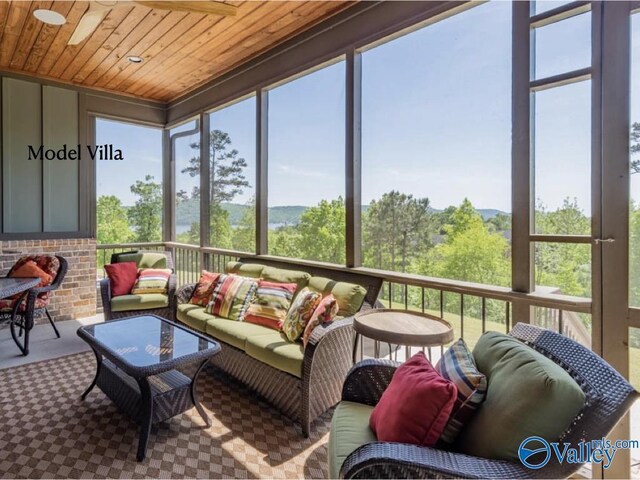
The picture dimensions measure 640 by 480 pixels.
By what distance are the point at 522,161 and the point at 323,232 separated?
6.42 ft

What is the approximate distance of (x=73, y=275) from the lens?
4973mm

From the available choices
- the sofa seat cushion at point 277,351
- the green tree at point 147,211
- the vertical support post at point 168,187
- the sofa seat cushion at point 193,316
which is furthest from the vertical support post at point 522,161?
the green tree at point 147,211

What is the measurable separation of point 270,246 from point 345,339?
Result: 6.37 ft

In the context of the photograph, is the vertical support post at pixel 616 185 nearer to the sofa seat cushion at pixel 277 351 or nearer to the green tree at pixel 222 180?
the sofa seat cushion at pixel 277 351

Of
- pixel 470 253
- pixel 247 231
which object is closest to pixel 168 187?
pixel 247 231

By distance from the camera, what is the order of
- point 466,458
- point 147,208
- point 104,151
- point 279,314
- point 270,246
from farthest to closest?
point 147,208
point 104,151
point 270,246
point 279,314
point 466,458

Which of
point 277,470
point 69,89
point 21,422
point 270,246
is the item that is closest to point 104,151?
point 69,89

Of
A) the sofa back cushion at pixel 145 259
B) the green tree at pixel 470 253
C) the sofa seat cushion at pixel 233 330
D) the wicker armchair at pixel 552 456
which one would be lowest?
the sofa seat cushion at pixel 233 330

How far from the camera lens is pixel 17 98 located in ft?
14.9

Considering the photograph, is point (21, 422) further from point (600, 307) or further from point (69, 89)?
point (69, 89)

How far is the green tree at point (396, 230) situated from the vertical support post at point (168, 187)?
150 inches

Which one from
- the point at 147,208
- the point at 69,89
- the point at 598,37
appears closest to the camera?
the point at 598,37

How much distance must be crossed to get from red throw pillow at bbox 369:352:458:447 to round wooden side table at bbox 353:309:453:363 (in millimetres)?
526

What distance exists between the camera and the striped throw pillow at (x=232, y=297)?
320 cm
